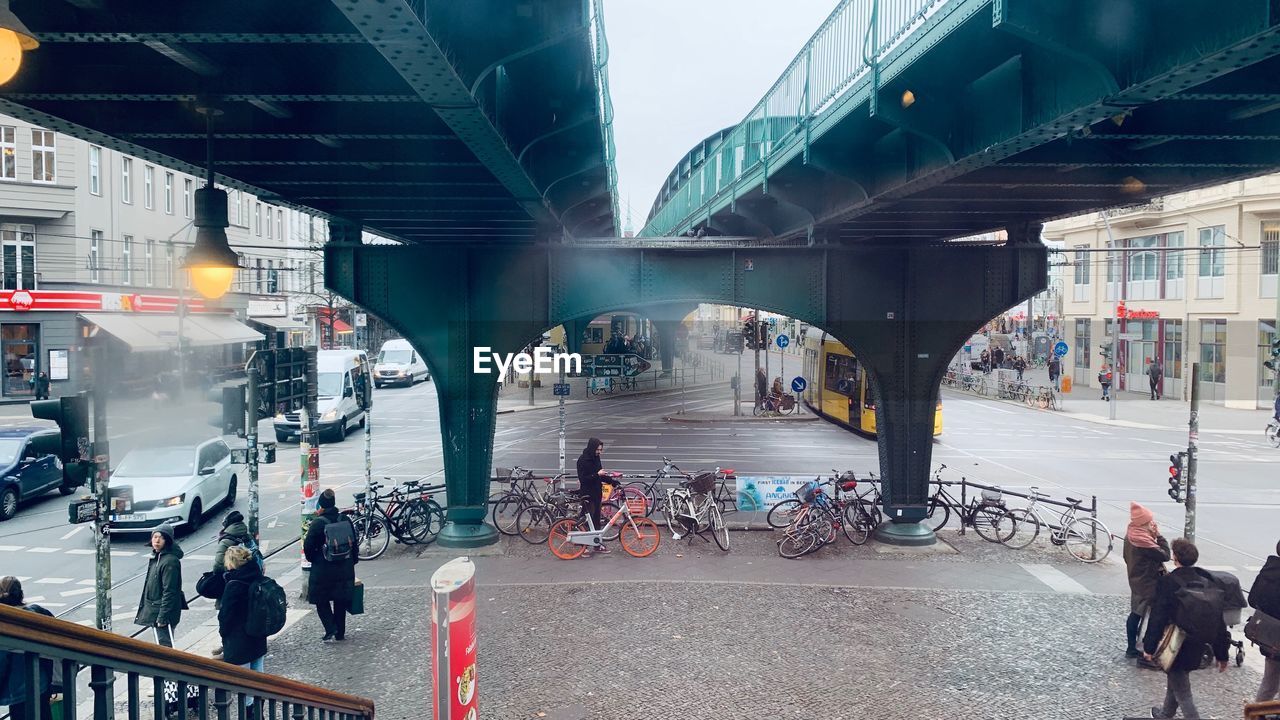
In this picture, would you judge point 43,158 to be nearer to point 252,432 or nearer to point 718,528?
point 252,432

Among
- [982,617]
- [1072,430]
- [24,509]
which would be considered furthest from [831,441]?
[24,509]

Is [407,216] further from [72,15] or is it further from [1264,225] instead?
[1264,225]

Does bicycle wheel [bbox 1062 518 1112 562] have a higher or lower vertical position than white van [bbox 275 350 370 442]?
lower

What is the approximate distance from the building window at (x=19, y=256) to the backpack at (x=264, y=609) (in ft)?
107

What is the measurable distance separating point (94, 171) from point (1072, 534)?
122 ft

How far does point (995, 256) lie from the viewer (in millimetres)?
13445

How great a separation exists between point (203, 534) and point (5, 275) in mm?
24589

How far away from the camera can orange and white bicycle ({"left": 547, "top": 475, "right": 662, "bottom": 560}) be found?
13.0m

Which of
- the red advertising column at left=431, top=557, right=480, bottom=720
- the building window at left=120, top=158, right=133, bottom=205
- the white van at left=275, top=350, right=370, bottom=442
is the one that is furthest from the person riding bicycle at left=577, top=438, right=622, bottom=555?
the building window at left=120, top=158, right=133, bottom=205

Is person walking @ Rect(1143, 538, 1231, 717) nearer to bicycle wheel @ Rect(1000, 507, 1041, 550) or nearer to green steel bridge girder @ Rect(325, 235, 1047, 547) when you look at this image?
green steel bridge girder @ Rect(325, 235, 1047, 547)

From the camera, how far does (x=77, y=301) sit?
33.8 m

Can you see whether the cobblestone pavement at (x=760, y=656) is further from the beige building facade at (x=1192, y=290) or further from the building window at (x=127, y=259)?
the building window at (x=127, y=259)

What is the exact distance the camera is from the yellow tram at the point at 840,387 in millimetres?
28156

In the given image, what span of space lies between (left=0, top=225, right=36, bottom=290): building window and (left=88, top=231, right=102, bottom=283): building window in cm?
191
